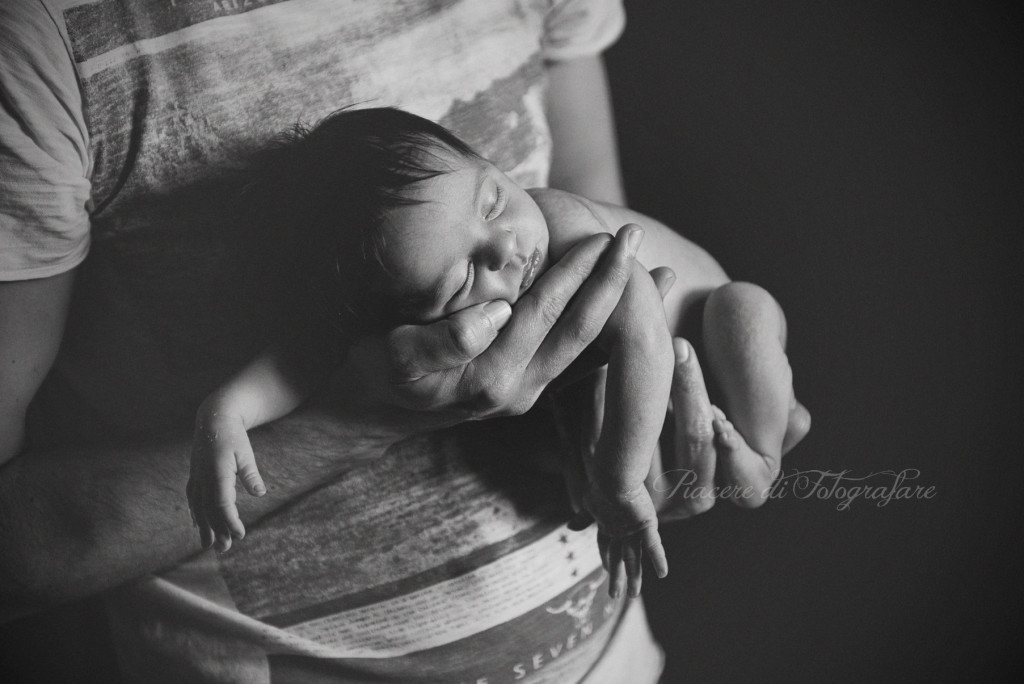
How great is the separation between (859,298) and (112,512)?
2.51 ft

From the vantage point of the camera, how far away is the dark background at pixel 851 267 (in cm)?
79

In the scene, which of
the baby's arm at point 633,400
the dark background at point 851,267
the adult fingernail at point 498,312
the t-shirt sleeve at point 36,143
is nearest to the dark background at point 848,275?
the dark background at point 851,267

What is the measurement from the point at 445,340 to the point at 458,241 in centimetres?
8

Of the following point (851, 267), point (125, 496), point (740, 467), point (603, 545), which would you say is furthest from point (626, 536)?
point (125, 496)

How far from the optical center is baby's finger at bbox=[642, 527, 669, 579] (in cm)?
74

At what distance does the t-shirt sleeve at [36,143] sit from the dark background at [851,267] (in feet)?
1.61

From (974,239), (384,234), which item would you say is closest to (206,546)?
(384,234)

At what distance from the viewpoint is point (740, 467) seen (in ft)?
2.57

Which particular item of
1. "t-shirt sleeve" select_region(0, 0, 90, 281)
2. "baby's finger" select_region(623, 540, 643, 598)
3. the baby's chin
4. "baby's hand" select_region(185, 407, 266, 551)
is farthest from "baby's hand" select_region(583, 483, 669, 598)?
"t-shirt sleeve" select_region(0, 0, 90, 281)

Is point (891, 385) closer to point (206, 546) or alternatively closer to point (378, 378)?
point (378, 378)

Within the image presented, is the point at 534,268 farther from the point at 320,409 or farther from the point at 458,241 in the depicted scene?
the point at 320,409

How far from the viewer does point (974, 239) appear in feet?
2.74

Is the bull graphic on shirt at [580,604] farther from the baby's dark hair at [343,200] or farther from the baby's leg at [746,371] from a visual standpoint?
the baby's dark hair at [343,200]

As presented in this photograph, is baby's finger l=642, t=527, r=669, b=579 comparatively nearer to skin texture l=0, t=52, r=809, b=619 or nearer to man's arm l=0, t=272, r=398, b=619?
skin texture l=0, t=52, r=809, b=619
